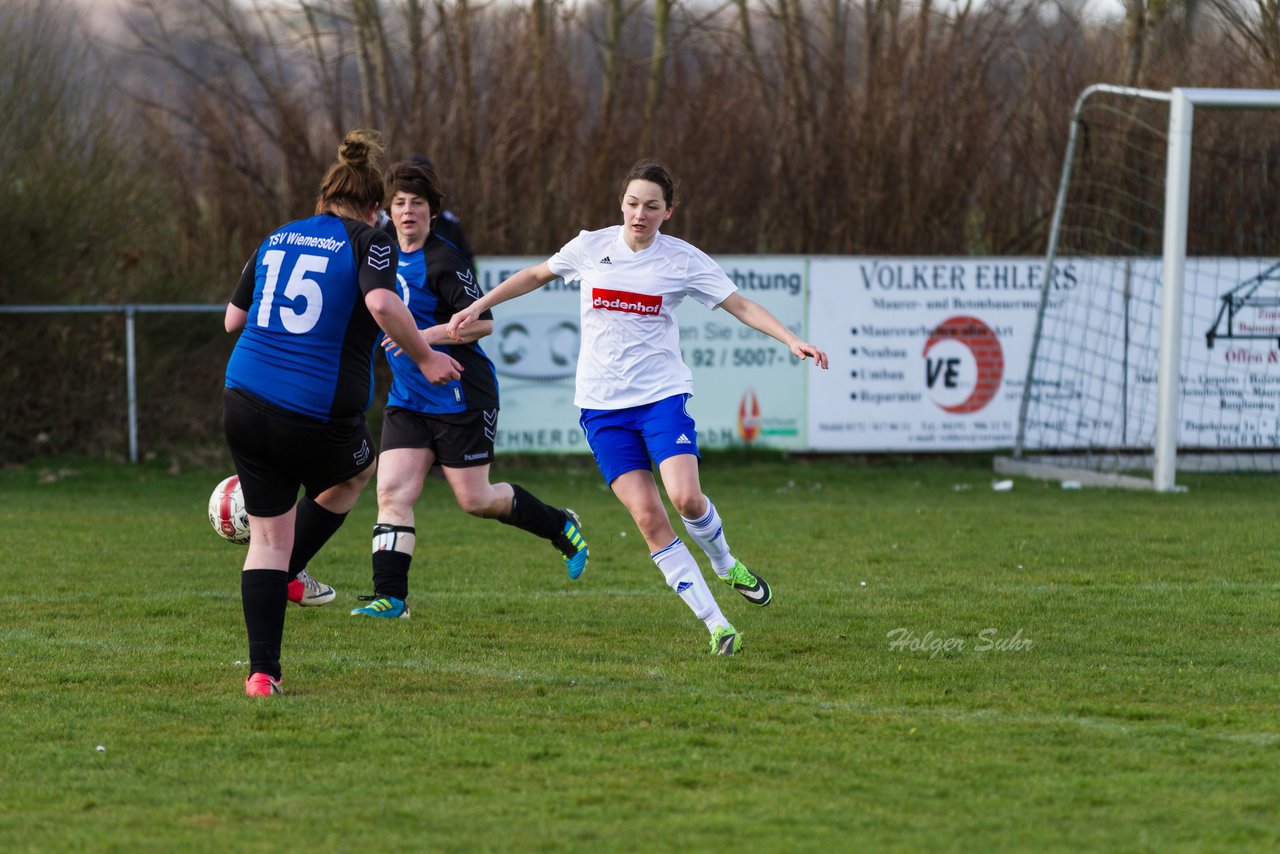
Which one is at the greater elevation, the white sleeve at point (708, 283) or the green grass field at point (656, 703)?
the white sleeve at point (708, 283)

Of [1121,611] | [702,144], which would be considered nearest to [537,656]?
[1121,611]

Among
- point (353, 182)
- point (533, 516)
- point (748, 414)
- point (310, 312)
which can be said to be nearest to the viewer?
point (310, 312)

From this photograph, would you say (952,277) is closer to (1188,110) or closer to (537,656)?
(1188,110)

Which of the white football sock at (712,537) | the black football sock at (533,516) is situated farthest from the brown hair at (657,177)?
the black football sock at (533,516)

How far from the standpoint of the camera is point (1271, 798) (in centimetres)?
405

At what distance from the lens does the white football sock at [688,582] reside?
618cm

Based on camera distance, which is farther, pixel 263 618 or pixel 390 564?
pixel 390 564

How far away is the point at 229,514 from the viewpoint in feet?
22.1

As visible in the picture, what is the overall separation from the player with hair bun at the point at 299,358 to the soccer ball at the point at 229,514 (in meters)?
1.28

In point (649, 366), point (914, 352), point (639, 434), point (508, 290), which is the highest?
point (508, 290)

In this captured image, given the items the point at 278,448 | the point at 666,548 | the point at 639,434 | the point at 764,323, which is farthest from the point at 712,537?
the point at 278,448

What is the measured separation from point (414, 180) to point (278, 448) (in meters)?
1.96

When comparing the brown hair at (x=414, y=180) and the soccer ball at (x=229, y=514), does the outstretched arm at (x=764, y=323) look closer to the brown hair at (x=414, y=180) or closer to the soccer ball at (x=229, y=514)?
the brown hair at (x=414, y=180)

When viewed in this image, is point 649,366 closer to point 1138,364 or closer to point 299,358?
point 299,358
